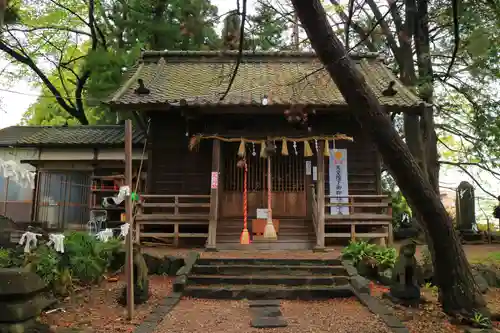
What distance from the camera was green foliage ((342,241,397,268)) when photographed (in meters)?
8.55

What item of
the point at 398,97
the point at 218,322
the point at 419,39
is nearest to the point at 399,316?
the point at 218,322

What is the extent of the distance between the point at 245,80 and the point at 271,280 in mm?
7607

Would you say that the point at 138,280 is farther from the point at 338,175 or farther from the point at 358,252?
the point at 338,175

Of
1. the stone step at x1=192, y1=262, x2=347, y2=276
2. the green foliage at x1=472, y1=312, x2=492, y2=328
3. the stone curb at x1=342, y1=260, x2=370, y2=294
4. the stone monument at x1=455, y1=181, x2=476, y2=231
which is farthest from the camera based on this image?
the stone monument at x1=455, y1=181, x2=476, y2=231

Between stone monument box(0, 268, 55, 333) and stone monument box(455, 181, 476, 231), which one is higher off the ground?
stone monument box(455, 181, 476, 231)

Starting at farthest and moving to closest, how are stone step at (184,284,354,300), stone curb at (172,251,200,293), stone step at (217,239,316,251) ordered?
stone step at (217,239,316,251), stone curb at (172,251,200,293), stone step at (184,284,354,300)

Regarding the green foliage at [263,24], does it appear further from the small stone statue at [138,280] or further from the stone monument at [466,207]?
the stone monument at [466,207]

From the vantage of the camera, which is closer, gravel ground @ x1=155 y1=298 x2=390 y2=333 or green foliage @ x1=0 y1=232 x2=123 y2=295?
gravel ground @ x1=155 y1=298 x2=390 y2=333

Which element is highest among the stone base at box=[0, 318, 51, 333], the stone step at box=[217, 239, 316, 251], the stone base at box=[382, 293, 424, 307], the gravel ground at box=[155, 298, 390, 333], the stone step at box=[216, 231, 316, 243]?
the stone step at box=[216, 231, 316, 243]

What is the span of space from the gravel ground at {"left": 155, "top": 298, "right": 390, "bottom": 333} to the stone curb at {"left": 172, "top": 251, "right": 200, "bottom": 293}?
1.07 feet

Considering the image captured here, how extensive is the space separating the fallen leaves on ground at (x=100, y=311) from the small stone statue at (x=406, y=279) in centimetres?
402

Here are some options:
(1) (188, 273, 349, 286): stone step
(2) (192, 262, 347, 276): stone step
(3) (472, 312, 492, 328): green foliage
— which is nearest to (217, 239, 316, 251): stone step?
(2) (192, 262, 347, 276): stone step

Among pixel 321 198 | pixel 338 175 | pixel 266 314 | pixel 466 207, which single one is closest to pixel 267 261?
pixel 266 314

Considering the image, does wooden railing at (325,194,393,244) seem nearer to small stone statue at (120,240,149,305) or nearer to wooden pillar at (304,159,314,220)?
wooden pillar at (304,159,314,220)
